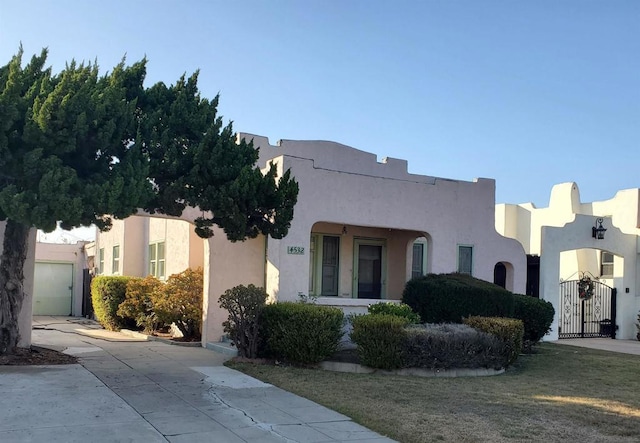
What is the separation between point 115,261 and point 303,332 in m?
13.4

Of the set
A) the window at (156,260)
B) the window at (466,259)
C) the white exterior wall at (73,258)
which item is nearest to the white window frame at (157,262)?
the window at (156,260)

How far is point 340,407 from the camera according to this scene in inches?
332

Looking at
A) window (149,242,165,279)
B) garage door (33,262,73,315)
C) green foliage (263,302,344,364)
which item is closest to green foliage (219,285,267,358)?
green foliage (263,302,344,364)

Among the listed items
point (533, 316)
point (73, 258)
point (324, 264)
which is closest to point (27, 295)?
point (324, 264)

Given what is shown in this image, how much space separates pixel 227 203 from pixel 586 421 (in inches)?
245

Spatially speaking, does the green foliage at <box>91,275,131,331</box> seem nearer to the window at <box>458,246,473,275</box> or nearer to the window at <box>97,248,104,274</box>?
the window at <box>97,248,104,274</box>

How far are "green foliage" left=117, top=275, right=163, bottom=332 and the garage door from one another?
9.97 m

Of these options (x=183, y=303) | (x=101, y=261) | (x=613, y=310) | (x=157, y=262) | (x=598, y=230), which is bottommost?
(x=613, y=310)

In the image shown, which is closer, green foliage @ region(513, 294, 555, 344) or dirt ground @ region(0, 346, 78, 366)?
dirt ground @ region(0, 346, 78, 366)

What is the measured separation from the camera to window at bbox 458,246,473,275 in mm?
16766

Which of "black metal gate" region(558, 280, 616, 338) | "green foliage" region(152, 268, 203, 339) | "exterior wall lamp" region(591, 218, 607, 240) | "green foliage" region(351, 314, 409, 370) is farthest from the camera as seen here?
"black metal gate" region(558, 280, 616, 338)

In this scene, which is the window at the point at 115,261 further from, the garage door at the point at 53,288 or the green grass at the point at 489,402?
the green grass at the point at 489,402

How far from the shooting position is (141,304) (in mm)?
17078

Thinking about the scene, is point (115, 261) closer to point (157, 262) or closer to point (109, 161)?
point (157, 262)
